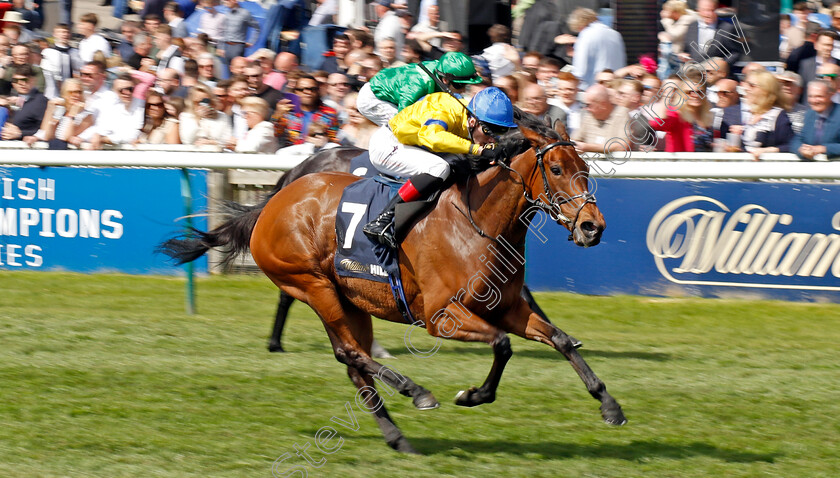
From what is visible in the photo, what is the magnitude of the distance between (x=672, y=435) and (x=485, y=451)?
0.88 meters

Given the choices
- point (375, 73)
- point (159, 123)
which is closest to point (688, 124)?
point (375, 73)

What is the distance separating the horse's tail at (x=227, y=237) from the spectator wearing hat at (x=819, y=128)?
150 inches

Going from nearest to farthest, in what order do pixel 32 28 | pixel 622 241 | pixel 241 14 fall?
pixel 622 241 < pixel 241 14 < pixel 32 28

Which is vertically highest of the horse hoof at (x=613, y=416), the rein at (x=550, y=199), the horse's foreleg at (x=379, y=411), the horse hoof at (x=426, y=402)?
the rein at (x=550, y=199)

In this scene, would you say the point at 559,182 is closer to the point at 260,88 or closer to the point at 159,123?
the point at 260,88

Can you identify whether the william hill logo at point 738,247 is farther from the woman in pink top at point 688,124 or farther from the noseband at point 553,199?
the noseband at point 553,199

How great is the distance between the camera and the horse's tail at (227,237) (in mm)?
5879

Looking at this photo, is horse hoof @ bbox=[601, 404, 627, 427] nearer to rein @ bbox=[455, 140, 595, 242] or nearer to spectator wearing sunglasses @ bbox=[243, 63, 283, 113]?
rein @ bbox=[455, 140, 595, 242]

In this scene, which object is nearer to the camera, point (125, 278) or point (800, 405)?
point (800, 405)

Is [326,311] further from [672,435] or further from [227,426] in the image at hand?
[672,435]

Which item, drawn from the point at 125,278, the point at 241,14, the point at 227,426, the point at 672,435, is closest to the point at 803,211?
the point at 672,435

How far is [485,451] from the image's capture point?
4723mm

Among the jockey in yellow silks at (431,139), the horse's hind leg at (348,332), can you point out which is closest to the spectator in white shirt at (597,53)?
the jockey in yellow silks at (431,139)

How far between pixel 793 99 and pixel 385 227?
4313 millimetres
